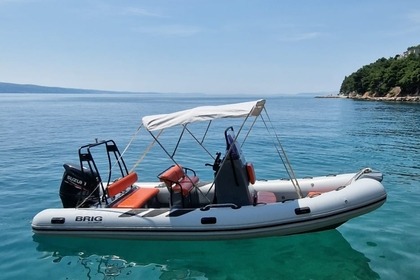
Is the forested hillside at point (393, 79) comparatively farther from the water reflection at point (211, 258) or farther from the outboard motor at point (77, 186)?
the outboard motor at point (77, 186)

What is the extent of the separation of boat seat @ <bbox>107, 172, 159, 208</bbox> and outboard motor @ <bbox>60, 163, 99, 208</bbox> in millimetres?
432

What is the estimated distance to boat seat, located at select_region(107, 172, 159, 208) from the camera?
6.96 metres

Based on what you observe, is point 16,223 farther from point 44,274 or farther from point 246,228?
point 246,228

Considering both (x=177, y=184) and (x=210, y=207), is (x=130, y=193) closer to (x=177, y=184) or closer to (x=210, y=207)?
(x=177, y=184)

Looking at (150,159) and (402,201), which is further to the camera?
(150,159)

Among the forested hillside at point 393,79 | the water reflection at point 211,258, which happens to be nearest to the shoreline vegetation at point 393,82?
the forested hillside at point 393,79

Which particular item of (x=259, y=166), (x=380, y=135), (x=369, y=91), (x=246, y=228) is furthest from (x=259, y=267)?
(x=369, y=91)

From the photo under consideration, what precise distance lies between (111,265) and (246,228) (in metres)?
2.26

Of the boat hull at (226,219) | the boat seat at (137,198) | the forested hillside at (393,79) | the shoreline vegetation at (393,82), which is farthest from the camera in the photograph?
the forested hillside at (393,79)

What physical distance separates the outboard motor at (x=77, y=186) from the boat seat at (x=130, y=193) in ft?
1.42

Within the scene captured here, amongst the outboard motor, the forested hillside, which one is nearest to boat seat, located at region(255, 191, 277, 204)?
the outboard motor

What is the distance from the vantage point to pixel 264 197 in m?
7.30

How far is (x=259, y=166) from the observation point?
44.0 ft

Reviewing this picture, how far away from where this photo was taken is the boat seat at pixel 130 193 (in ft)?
22.8
